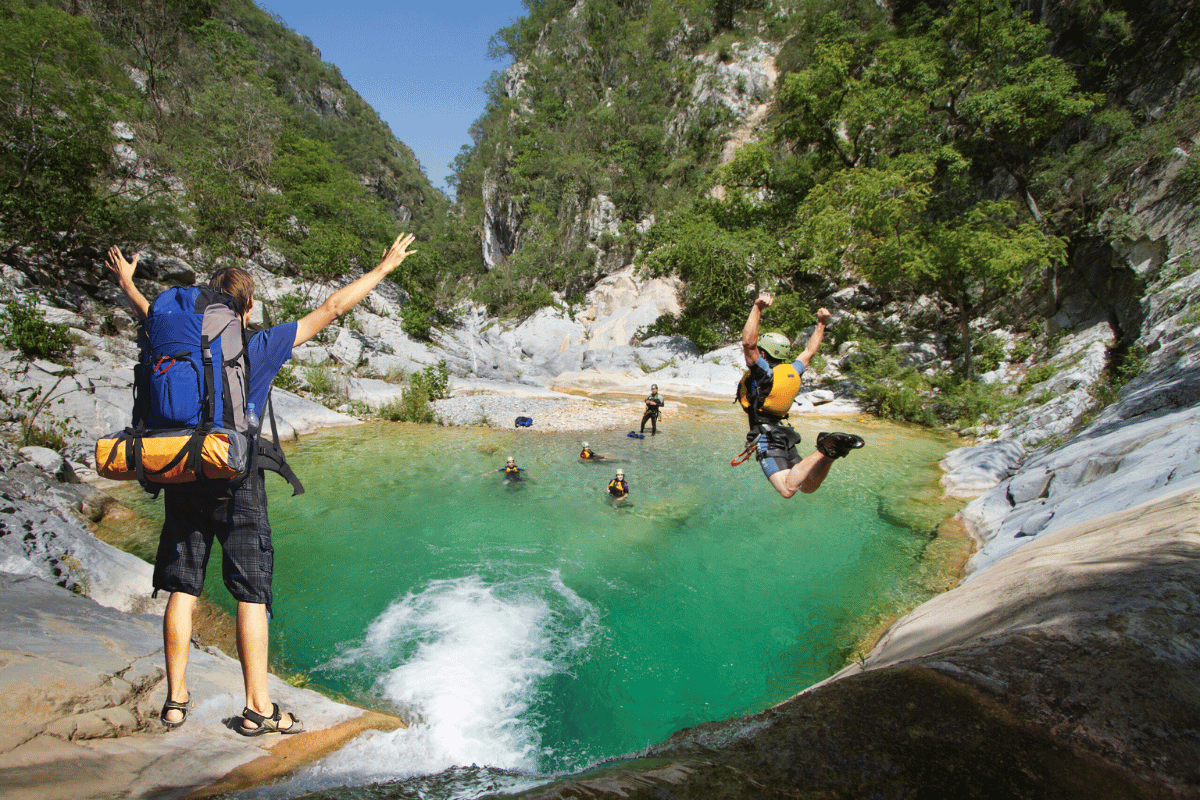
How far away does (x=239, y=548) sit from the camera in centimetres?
247

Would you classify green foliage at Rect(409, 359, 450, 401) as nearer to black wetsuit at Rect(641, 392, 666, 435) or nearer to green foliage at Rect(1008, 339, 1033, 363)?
black wetsuit at Rect(641, 392, 666, 435)

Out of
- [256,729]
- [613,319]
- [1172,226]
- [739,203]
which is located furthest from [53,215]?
[1172,226]

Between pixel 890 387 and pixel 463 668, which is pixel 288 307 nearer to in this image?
pixel 463 668

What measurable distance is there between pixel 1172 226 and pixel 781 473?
16861mm

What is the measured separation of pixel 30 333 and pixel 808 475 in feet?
49.5

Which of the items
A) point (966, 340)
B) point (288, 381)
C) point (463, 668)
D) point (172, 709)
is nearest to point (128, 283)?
point (172, 709)

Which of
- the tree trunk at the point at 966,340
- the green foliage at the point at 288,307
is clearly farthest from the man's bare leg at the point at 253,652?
the tree trunk at the point at 966,340

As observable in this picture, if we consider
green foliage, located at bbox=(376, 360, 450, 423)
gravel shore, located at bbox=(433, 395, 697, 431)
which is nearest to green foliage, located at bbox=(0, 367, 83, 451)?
green foliage, located at bbox=(376, 360, 450, 423)

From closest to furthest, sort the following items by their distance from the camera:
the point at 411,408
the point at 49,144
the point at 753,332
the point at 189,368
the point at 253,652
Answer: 1. the point at 189,368
2. the point at 253,652
3. the point at 753,332
4. the point at 49,144
5. the point at 411,408

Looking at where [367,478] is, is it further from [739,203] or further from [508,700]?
[739,203]

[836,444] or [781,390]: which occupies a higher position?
[781,390]

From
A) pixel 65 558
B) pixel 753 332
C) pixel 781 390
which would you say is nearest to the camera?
pixel 753 332

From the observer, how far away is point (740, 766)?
1.71 metres

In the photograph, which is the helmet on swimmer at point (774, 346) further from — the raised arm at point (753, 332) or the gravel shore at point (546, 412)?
the gravel shore at point (546, 412)
